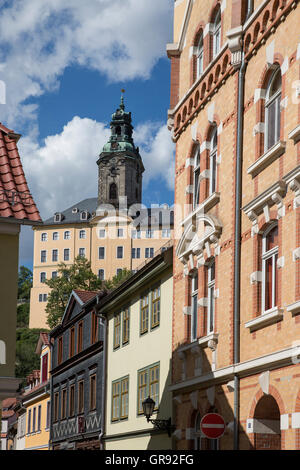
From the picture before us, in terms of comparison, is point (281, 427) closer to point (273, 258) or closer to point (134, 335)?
point (273, 258)

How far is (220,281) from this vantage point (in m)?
19.7

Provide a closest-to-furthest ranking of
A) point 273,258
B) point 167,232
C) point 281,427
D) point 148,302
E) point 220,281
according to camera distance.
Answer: point 281,427, point 273,258, point 220,281, point 148,302, point 167,232

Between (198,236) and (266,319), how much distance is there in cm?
527

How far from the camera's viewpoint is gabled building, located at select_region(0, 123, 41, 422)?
16.9 m

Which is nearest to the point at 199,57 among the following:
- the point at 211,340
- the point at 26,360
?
the point at 211,340

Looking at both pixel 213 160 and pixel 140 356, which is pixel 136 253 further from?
pixel 213 160

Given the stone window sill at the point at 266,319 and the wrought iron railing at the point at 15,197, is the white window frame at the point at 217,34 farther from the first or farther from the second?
the stone window sill at the point at 266,319

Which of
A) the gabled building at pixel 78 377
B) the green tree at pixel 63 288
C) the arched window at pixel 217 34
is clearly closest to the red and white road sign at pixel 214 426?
the arched window at pixel 217 34

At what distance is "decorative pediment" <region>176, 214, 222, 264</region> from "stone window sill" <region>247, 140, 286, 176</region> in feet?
7.05

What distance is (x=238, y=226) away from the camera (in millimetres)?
18641

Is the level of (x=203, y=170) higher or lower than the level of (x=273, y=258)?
higher

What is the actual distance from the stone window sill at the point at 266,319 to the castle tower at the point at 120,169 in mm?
126172

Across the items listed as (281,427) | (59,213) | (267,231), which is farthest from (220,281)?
(59,213)
